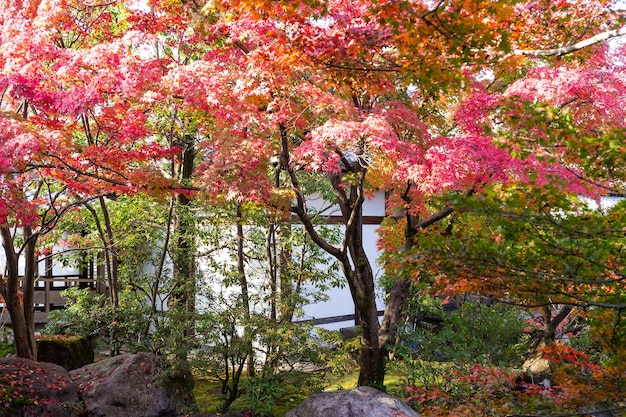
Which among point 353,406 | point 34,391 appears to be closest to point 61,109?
point 34,391

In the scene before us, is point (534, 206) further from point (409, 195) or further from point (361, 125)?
point (409, 195)

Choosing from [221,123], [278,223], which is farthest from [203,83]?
[278,223]

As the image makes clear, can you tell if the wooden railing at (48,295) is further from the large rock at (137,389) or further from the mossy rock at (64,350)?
the large rock at (137,389)

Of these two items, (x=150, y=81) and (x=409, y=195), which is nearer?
(x=150, y=81)

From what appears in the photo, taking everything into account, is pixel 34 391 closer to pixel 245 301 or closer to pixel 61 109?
pixel 245 301

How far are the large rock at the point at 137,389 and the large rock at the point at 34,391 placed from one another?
0.20m

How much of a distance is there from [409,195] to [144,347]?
4730 millimetres

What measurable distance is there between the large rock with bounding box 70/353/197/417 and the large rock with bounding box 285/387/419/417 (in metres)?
1.73

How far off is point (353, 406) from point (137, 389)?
292 cm

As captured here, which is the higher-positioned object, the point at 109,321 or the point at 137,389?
the point at 109,321

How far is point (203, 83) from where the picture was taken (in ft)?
22.7

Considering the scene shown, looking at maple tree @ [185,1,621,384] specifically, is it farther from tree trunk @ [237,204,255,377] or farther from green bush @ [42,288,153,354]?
green bush @ [42,288,153,354]

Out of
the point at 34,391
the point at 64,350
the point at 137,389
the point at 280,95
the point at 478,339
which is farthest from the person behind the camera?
the point at 64,350

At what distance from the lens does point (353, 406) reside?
7.17m
